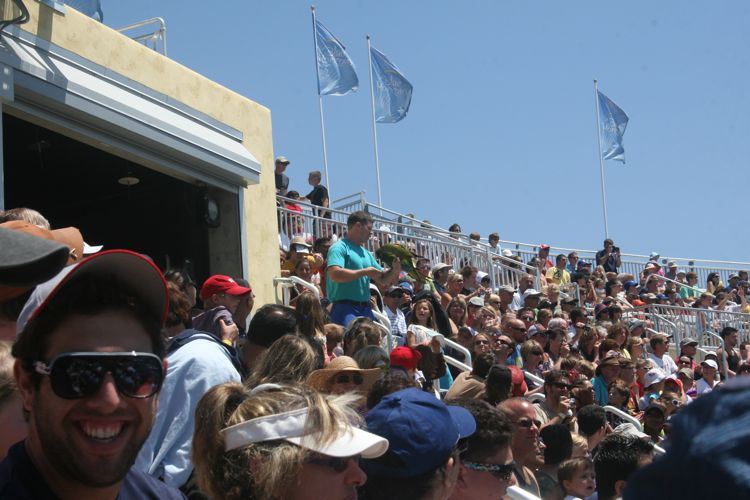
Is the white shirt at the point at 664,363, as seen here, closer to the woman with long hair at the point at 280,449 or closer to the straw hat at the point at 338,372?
the straw hat at the point at 338,372

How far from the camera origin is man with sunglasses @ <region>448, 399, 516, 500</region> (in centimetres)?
450

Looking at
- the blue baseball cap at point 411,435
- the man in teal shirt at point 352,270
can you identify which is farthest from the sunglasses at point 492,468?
the man in teal shirt at point 352,270

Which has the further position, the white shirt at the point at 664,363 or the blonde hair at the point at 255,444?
the white shirt at the point at 664,363

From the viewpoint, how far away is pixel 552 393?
9062 millimetres

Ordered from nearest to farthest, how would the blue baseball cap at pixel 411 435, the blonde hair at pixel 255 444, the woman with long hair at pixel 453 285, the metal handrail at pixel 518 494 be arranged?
the blonde hair at pixel 255 444, the blue baseball cap at pixel 411 435, the metal handrail at pixel 518 494, the woman with long hair at pixel 453 285

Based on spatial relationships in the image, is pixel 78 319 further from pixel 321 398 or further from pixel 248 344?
pixel 248 344

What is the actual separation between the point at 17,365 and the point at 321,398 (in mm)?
1101

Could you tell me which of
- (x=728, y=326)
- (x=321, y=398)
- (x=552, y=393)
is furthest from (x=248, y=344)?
(x=728, y=326)

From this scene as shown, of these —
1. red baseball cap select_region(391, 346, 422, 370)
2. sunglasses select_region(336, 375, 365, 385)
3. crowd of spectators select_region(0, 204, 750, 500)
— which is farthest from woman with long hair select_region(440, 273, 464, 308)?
sunglasses select_region(336, 375, 365, 385)

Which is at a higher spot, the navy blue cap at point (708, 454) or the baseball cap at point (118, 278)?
the baseball cap at point (118, 278)

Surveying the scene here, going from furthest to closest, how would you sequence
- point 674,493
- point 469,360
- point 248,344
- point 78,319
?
1. point 469,360
2. point 248,344
3. point 78,319
4. point 674,493

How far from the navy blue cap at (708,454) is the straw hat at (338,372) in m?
4.54

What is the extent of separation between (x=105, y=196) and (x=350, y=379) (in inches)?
313

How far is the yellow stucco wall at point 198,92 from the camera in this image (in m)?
9.75
